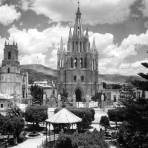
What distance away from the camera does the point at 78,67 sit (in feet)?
237

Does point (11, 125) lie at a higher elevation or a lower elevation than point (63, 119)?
lower

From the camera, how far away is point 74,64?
240 ft

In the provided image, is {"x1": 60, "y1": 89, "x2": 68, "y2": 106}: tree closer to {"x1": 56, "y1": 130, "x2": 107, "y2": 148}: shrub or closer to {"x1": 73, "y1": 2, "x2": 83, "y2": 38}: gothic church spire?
{"x1": 73, "y1": 2, "x2": 83, "y2": 38}: gothic church spire

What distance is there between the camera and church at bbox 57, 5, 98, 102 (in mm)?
71625

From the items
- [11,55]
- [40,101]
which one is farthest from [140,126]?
[11,55]

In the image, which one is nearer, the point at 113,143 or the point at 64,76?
the point at 113,143

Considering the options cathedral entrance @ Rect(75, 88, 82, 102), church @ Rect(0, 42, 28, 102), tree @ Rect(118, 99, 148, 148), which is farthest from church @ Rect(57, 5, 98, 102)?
tree @ Rect(118, 99, 148, 148)

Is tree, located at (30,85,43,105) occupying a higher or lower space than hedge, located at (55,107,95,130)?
higher

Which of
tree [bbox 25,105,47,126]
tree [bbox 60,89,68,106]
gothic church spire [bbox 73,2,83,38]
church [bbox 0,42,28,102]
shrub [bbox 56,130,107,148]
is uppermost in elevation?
gothic church spire [bbox 73,2,83,38]

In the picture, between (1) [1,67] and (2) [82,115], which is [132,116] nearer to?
(2) [82,115]

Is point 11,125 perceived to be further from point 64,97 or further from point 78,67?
point 78,67

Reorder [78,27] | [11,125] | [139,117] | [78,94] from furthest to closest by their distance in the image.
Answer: [78,27]
[78,94]
[11,125]
[139,117]

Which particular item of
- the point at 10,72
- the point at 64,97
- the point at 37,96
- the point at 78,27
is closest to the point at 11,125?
the point at 64,97

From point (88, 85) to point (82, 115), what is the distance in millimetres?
40107
